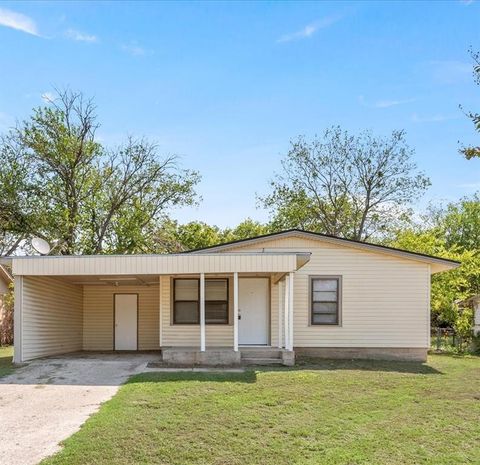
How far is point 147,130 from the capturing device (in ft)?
90.1

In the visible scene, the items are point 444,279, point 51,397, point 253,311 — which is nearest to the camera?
point 51,397

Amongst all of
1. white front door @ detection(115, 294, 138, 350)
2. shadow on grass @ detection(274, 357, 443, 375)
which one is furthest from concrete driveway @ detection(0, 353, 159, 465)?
shadow on grass @ detection(274, 357, 443, 375)

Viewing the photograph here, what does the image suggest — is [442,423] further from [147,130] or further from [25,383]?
[147,130]

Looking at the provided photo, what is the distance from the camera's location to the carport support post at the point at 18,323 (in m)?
11.9

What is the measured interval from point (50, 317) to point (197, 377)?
5.82 metres

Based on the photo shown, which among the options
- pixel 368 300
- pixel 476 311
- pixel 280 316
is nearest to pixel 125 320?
pixel 280 316

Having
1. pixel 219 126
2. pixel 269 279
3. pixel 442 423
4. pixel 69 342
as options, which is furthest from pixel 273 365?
pixel 219 126

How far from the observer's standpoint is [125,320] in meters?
16.5

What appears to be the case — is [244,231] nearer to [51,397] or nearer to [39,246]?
[39,246]

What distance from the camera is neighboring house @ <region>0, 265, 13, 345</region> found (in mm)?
19719

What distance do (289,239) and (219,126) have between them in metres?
5.83

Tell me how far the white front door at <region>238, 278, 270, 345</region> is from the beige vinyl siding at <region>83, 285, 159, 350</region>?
400cm

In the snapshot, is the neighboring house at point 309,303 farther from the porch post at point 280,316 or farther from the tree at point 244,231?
the tree at point 244,231

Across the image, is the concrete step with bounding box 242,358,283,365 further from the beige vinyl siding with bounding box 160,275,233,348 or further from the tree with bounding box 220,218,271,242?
the tree with bounding box 220,218,271,242
